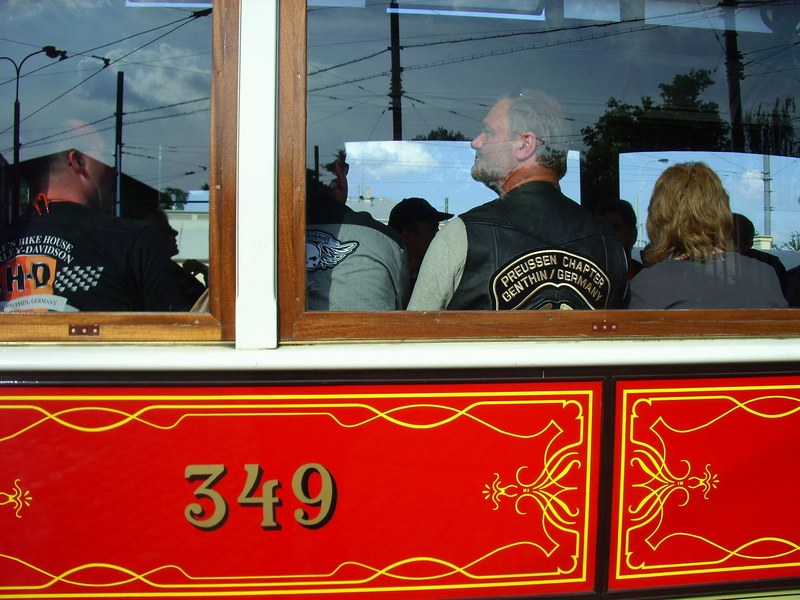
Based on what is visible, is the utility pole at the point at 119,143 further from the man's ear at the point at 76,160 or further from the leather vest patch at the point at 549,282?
the leather vest patch at the point at 549,282

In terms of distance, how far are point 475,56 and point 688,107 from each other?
1203mm

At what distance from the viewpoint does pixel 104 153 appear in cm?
194

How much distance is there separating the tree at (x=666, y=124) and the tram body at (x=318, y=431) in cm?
125

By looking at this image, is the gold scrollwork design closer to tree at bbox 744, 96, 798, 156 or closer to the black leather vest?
the black leather vest

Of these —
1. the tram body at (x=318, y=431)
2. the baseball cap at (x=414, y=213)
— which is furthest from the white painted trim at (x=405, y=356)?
the baseball cap at (x=414, y=213)

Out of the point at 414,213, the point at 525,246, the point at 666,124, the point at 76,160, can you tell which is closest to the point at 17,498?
the point at 76,160

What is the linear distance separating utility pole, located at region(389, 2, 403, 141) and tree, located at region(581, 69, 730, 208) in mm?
894

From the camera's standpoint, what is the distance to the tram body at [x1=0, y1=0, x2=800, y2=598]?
168 cm

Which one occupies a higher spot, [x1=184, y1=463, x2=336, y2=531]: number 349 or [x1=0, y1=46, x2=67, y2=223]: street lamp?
[x1=0, y1=46, x2=67, y2=223]: street lamp

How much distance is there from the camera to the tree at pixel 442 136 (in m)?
2.39

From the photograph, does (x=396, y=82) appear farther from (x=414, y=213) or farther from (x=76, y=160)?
(x=76, y=160)

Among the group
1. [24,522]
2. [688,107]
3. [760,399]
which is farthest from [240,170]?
[688,107]

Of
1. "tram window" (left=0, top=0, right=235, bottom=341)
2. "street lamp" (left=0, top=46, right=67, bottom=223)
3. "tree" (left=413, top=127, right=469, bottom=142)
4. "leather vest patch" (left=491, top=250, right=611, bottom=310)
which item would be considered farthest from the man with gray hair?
"street lamp" (left=0, top=46, right=67, bottom=223)

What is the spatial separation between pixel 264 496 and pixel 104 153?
100 centimetres
